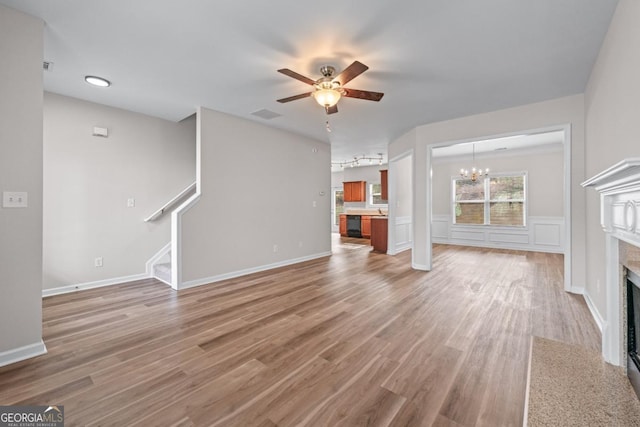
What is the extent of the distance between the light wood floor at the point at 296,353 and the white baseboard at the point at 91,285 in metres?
0.19

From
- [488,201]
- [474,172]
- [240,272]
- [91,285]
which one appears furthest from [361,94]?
[488,201]

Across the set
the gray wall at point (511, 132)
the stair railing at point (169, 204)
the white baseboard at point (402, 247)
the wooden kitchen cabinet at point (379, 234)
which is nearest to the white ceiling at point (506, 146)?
the gray wall at point (511, 132)

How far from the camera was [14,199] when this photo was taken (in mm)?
2016

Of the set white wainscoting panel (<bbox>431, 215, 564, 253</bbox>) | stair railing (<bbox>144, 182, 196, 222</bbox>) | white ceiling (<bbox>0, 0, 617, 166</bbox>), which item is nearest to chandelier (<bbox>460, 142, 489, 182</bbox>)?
white wainscoting panel (<bbox>431, 215, 564, 253</bbox>)

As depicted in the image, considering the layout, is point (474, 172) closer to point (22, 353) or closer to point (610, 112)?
point (610, 112)

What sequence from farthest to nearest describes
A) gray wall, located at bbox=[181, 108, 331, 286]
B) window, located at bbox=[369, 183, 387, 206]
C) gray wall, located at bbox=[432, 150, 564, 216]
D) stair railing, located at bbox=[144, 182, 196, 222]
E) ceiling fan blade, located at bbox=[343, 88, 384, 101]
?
window, located at bbox=[369, 183, 387, 206]
gray wall, located at bbox=[432, 150, 564, 216]
stair railing, located at bbox=[144, 182, 196, 222]
gray wall, located at bbox=[181, 108, 331, 286]
ceiling fan blade, located at bbox=[343, 88, 384, 101]

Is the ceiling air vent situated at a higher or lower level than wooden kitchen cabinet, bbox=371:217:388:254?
higher

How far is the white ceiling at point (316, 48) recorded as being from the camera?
2.03m

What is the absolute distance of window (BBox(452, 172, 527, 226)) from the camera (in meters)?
6.99

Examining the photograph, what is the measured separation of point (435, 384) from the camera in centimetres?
174

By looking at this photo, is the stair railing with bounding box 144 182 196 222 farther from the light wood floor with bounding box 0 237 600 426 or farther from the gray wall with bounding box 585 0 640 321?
the gray wall with bounding box 585 0 640 321

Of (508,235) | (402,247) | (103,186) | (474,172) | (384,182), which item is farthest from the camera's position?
(384,182)

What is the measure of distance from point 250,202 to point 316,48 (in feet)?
9.32

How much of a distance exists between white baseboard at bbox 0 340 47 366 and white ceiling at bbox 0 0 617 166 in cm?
263
